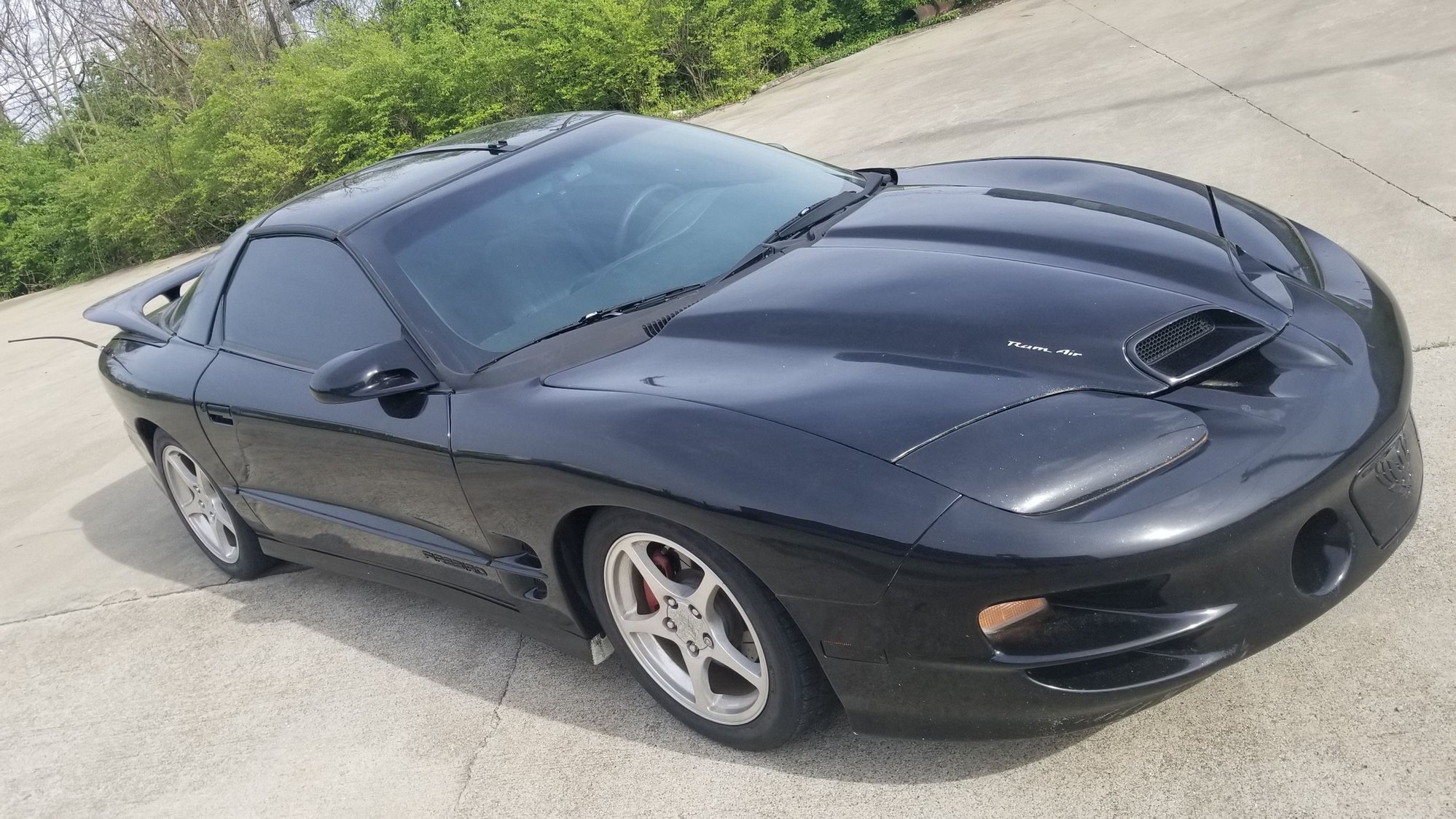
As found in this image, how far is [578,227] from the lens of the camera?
11.2ft

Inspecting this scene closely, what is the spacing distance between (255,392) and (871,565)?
7.89 feet

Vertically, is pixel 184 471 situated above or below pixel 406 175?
below

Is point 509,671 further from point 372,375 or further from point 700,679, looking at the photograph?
point 372,375

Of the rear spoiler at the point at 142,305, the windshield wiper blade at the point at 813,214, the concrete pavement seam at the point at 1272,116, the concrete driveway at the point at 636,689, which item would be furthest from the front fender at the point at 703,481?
the concrete pavement seam at the point at 1272,116

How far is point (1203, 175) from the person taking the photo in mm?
5992

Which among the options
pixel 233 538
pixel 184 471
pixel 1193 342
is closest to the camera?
pixel 1193 342

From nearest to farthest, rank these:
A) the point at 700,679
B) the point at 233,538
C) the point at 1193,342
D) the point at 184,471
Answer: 1. the point at 1193,342
2. the point at 700,679
3. the point at 233,538
4. the point at 184,471

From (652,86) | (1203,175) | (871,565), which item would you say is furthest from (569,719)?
(652,86)

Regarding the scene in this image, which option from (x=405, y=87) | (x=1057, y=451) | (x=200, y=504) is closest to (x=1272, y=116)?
(x=1057, y=451)

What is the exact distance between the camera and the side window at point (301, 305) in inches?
133

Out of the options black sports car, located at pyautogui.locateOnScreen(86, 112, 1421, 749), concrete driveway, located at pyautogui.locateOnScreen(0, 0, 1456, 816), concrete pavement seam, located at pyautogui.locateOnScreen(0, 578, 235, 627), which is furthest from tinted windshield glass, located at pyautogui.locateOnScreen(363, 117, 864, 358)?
concrete pavement seam, located at pyautogui.locateOnScreen(0, 578, 235, 627)

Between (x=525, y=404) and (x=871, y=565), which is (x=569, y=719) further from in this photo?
(x=871, y=565)

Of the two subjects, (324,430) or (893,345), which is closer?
(893,345)

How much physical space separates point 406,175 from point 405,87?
42.6 ft
